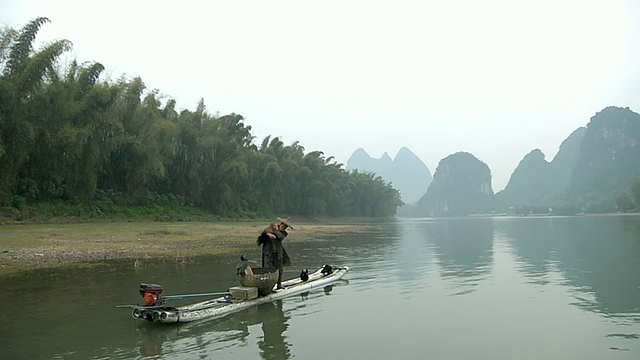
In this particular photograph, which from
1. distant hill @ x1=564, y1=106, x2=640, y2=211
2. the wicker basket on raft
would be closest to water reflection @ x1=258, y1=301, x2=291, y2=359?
the wicker basket on raft

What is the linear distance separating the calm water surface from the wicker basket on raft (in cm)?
47

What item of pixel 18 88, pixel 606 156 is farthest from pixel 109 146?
pixel 606 156

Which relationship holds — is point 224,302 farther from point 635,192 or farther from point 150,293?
point 635,192

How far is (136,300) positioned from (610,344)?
383 inches

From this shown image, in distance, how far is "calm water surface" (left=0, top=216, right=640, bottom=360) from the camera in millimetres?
7770

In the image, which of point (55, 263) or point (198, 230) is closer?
point (55, 263)

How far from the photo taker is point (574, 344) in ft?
26.7

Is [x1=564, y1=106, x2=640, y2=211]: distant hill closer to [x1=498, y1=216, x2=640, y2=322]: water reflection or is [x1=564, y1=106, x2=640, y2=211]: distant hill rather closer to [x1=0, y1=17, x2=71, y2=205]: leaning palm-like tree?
[x1=498, y1=216, x2=640, y2=322]: water reflection

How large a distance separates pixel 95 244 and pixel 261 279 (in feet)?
37.8

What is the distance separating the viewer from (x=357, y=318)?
10.1 metres

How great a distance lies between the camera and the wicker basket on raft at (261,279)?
11.0 meters

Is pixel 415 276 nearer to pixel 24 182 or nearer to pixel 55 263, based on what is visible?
pixel 55 263

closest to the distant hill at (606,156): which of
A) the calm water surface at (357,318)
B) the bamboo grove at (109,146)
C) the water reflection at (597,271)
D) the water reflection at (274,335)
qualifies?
the bamboo grove at (109,146)

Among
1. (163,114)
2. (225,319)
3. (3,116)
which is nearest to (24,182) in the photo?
(3,116)
